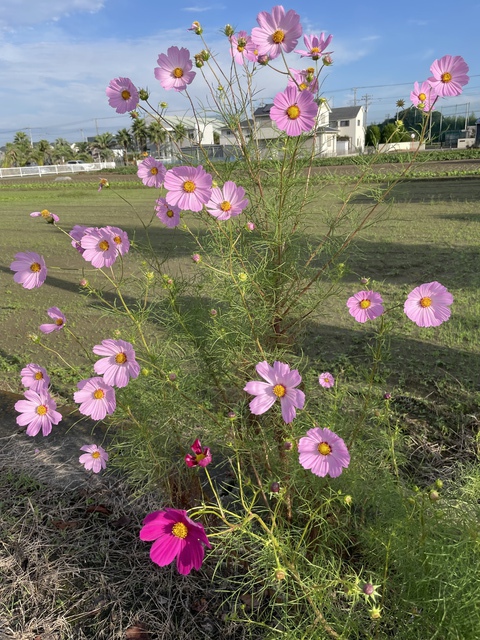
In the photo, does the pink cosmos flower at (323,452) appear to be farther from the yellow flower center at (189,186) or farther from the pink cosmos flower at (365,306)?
the yellow flower center at (189,186)

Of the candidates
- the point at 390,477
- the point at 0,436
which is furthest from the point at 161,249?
the point at 390,477

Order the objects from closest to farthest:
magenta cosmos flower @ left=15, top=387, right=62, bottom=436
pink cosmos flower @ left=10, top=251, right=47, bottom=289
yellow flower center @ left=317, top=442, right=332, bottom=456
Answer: yellow flower center @ left=317, top=442, right=332, bottom=456
pink cosmos flower @ left=10, top=251, right=47, bottom=289
magenta cosmos flower @ left=15, top=387, right=62, bottom=436

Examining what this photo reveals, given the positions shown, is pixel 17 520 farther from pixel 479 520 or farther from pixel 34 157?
pixel 34 157

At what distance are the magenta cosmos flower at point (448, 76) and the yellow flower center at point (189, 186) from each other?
608mm

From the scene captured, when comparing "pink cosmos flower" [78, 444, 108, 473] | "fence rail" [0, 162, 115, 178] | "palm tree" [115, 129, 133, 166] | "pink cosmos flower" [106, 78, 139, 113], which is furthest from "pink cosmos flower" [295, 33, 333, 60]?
"palm tree" [115, 129, 133, 166]

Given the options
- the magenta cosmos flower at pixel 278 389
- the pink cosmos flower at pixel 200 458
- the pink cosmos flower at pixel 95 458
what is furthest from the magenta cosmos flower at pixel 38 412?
the magenta cosmos flower at pixel 278 389

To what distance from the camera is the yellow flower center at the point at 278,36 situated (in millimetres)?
1079

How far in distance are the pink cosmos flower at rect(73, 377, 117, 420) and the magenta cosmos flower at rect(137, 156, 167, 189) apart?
52 cm

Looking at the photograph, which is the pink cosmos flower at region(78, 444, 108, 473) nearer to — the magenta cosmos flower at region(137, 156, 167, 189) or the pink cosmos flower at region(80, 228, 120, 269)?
the pink cosmos flower at region(80, 228, 120, 269)

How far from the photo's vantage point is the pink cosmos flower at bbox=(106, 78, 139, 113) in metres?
1.14

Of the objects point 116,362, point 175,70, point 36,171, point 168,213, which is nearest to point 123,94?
point 175,70

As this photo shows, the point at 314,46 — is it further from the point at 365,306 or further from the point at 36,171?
the point at 36,171

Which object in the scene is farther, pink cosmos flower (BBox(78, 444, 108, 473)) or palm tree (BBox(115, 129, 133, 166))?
palm tree (BBox(115, 129, 133, 166))

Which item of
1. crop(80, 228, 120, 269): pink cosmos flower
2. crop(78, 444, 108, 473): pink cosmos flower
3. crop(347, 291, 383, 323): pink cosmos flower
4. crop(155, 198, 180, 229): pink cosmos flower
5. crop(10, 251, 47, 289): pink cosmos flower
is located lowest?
crop(78, 444, 108, 473): pink cosmos flower
